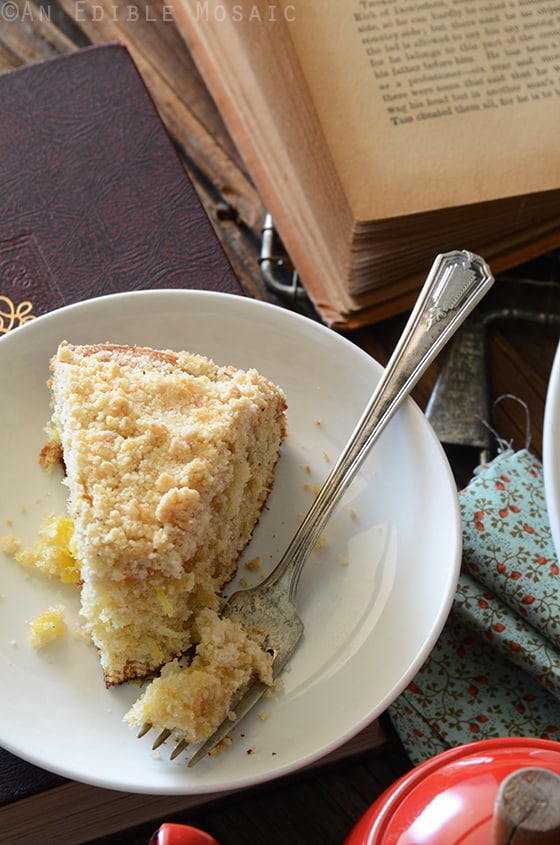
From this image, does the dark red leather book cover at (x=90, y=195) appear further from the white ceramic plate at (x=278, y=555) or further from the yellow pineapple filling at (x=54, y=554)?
the yellow pineapple filling at (x=54, y=554)

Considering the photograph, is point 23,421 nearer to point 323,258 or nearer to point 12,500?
point 12,500

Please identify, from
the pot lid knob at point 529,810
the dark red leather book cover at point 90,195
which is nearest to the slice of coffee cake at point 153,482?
the dark red leather book cover at point 90,195

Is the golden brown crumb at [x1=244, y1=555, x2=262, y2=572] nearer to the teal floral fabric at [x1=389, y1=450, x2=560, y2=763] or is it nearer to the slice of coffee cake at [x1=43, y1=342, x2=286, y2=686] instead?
the slice of coffee cake at [x1=43, y1=342, x2=286, y2=686]

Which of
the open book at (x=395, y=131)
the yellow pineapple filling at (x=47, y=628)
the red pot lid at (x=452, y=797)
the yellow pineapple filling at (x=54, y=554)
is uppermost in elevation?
the open book at (x=395, y=131)

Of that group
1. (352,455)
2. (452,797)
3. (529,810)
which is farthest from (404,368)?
(529,810)

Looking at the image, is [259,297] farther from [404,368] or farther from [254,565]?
[254,565]

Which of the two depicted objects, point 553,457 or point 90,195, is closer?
point 553,457

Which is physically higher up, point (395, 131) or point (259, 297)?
point (395, 131)
